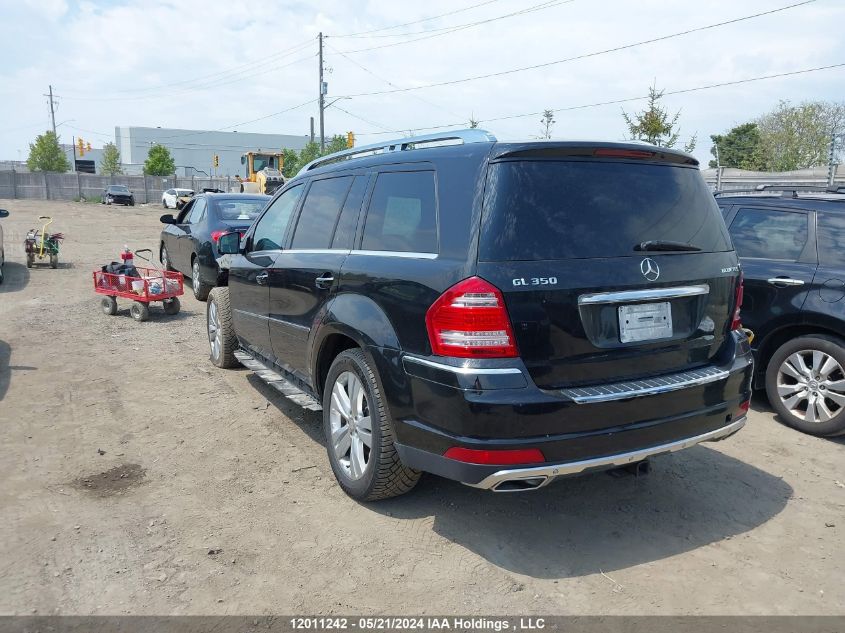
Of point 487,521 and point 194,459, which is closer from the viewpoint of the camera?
point 487,521

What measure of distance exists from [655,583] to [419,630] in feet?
3.82

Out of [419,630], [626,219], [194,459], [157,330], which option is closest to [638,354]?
[626,219]

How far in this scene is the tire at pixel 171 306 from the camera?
925 cm

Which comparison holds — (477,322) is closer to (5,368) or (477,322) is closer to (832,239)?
(832,239)

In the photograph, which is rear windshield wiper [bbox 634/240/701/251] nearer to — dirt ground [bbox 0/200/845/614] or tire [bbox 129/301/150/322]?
dirt ground [bbox 0/200/845/614]

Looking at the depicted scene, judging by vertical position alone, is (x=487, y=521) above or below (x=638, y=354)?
below

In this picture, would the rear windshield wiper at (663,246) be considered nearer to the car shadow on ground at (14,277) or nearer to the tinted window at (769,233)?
the tinted window at (769,233)

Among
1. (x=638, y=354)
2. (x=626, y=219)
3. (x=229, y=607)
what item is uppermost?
(x=626, y=219)

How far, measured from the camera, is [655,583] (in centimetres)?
311

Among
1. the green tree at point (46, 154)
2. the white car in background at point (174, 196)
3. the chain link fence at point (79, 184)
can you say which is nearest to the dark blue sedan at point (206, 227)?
the white car in background at point (174, 196)

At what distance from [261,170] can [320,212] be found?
31.7m

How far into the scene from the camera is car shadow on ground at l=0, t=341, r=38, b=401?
5845 mm

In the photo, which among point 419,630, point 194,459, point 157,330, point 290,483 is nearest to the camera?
point 419,630

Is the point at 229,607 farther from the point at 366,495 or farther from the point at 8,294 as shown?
the point at 8,294
